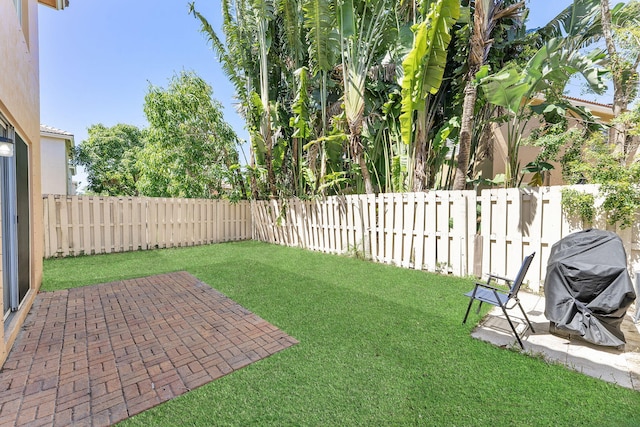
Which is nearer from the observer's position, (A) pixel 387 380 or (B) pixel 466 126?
(A) pixel 387 380

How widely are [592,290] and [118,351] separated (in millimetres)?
5171

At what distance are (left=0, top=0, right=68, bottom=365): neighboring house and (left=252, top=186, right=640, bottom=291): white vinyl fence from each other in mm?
6395

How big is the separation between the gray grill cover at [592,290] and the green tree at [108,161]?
1045 inches

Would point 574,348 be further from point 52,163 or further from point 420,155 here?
point 52,163

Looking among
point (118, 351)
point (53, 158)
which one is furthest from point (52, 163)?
point (118, 351)

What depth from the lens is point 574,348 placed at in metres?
3.05

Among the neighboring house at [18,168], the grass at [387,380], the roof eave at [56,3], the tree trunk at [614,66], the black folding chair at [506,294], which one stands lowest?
the grass at [387,380]

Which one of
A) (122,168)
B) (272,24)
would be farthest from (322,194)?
(122,168)

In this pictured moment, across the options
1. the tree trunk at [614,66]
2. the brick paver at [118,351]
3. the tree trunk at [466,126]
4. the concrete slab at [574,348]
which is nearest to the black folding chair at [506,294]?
the concrete slab at [574,348]

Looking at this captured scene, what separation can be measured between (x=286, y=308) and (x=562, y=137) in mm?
6157

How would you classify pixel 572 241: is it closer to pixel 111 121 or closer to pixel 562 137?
pixel 562 137

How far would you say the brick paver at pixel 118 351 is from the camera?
2227 millimetres

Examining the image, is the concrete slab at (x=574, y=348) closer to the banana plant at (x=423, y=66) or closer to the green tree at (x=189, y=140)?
the banana plant at (x=423, y=66)

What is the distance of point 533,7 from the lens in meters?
7.52
